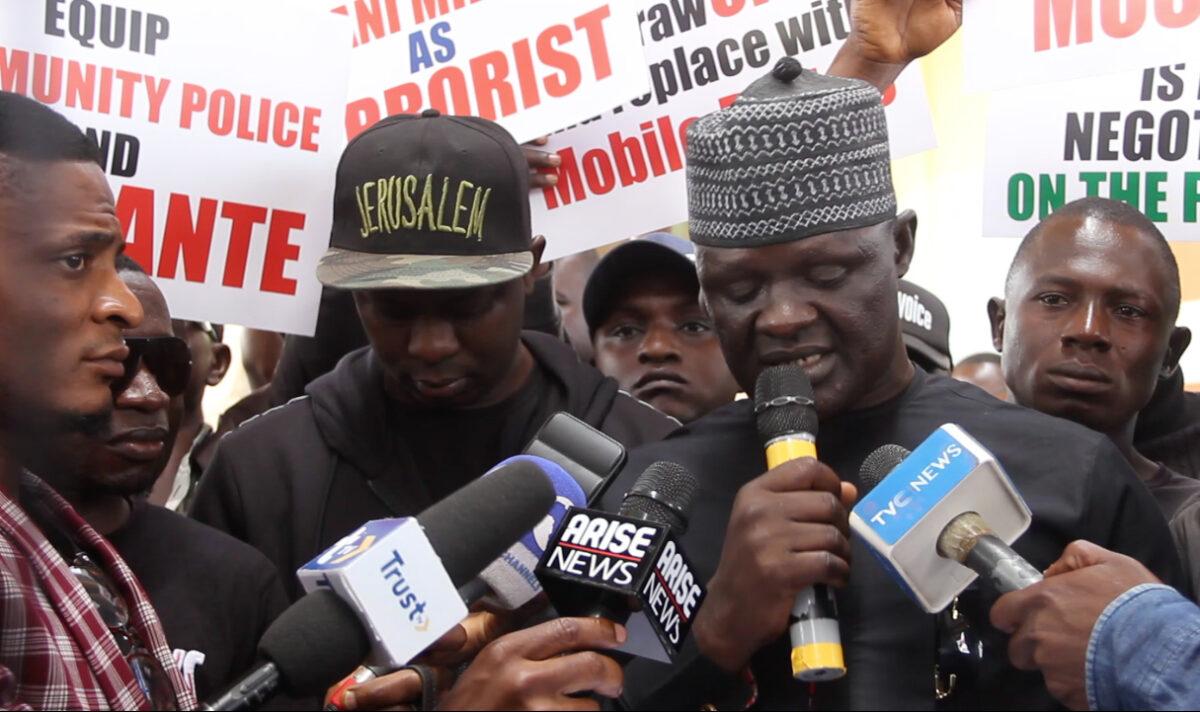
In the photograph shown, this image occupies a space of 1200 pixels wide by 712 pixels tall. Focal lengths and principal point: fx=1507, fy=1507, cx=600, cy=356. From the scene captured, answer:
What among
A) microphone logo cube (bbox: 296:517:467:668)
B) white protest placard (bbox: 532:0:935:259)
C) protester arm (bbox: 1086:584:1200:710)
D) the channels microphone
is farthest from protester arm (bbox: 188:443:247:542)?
protester arm (bbox: 1086:584:1200:710)

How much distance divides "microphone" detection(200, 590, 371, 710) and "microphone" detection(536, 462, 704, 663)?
0.28m

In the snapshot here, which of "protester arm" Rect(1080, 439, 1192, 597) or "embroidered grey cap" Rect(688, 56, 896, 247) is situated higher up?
"embroidered grey cap" Rect(688, 56, 896, 247)

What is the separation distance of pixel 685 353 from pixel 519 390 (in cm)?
90

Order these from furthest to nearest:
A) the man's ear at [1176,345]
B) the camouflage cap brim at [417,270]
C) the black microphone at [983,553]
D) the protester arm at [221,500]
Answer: the man's ear at [1176,345] → the protester arm at [221,500] → the camouflage cap brim at [417,270] → the black microphone at [983,553]

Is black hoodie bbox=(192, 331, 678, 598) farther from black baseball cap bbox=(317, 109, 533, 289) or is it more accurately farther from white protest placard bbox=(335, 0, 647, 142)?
white protest placard bbox=(335, 0, 647, 142)

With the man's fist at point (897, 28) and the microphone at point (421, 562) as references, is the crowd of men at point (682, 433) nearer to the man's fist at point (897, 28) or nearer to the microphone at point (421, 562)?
the man's fist at point (897, 28)

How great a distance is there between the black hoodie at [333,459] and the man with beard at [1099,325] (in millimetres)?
850

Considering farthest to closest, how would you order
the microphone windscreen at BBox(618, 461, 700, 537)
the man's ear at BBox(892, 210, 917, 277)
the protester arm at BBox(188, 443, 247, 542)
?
the protester arm at BBox(188, 443, 247, 542)
the man's ear at BBox(892, 210, 917, 277)
the microphone windscreen at BBox(618, 461, 700, 537)

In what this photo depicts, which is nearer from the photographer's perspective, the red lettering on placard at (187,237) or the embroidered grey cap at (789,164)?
the embroidered grey cap at (789,164)

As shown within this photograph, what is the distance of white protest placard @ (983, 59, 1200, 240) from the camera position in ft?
12.3

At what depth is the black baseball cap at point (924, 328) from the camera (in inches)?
168

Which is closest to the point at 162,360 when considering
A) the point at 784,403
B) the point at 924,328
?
the point at 784,403

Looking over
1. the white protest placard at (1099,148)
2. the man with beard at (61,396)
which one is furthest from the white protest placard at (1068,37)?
the man with beard at (61,396)

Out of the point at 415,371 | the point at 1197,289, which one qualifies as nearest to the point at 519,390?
the point at 415,371
